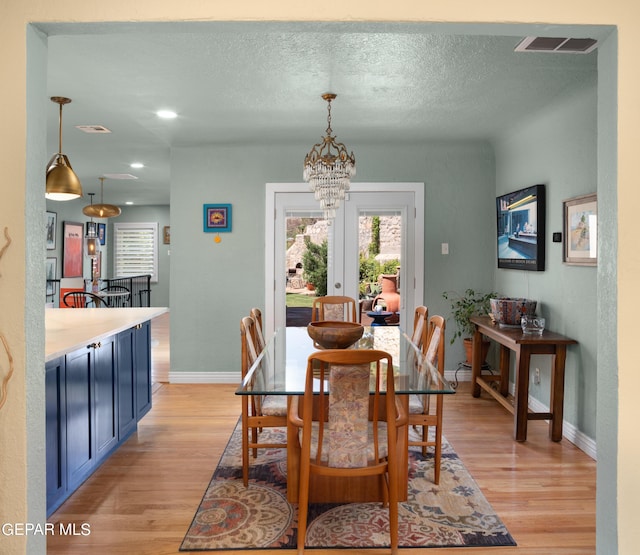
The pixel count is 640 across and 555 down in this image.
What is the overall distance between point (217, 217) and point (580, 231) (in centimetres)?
338

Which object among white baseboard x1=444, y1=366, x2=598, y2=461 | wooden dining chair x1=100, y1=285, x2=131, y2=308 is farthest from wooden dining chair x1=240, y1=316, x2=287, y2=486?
wooden dining chair x1=100, y1=285, x2=131, y2=308

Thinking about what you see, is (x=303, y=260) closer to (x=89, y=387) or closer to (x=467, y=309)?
(x=467, y=309)

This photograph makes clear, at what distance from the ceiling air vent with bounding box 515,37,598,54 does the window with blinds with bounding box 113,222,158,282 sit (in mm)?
10123

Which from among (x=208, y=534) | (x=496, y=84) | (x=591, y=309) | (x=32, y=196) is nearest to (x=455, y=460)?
(x=591, y=309)

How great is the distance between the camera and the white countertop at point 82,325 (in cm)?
265

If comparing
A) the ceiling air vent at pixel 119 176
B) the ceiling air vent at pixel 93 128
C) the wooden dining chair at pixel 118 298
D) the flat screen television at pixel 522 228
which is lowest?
the wooden dining chair at pixel 118 298

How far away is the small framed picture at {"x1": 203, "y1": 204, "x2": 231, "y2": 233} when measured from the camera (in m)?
5.49

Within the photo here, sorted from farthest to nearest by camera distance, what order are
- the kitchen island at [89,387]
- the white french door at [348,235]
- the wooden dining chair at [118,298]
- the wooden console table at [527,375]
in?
the wooden dining chair at [118,298], the white french door at [348,235], the wooden console table at [527,375], the kitchen island at [89,387]

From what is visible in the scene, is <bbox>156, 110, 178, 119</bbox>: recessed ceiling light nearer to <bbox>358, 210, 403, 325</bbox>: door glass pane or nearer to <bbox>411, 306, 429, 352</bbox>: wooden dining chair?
<bbox>358, 210, 403, 325</bbox>: door glass pane

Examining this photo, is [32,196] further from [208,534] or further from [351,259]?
[351,259]

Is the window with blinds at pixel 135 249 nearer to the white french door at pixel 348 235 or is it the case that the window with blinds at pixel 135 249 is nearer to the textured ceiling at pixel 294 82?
the textured ceiling at pixel 294 82

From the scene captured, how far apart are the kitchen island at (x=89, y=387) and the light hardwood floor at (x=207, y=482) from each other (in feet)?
0.52

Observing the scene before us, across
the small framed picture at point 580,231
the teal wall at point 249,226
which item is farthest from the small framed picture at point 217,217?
the small framed picture at point 580,231

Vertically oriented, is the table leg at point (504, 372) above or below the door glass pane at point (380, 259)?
below
